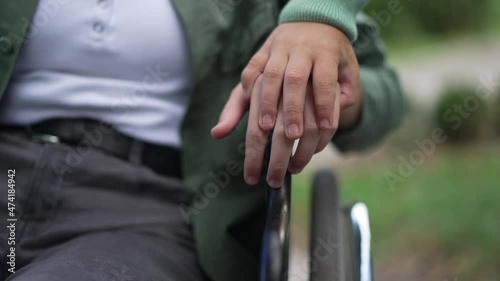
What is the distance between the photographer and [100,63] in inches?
34.5

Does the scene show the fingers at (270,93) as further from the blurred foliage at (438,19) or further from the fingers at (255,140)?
the blurred foliage at (438,19)

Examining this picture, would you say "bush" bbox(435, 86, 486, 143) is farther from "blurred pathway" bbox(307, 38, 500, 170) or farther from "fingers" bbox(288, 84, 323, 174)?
"fingers" bbox(288, 84, 323, 174)

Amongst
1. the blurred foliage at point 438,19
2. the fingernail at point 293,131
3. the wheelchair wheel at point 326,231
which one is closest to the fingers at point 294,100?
the fingernail at point 293,131

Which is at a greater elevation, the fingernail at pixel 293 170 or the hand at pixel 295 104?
the hand at pixel 295 104

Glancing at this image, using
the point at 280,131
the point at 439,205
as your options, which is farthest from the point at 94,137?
the point at 439,205

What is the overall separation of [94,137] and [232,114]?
22cm

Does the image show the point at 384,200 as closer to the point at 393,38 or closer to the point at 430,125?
the point at 430,125

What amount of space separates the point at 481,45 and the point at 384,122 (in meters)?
2.29

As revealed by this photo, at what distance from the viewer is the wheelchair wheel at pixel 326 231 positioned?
716mm

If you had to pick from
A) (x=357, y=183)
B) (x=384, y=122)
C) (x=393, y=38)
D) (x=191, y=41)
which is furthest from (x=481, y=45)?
(x=191, y=41)

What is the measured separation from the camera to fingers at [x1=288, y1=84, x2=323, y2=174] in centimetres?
69

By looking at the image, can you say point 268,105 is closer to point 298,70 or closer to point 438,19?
point 298,70

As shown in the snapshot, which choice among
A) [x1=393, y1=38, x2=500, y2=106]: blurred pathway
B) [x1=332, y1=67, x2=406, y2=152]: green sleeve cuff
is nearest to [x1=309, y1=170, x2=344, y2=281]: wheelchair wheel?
[x1=332, y1=67, x2=406, y2=152]: green sleeve cuff

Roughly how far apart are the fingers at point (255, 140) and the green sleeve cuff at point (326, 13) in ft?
0.30
